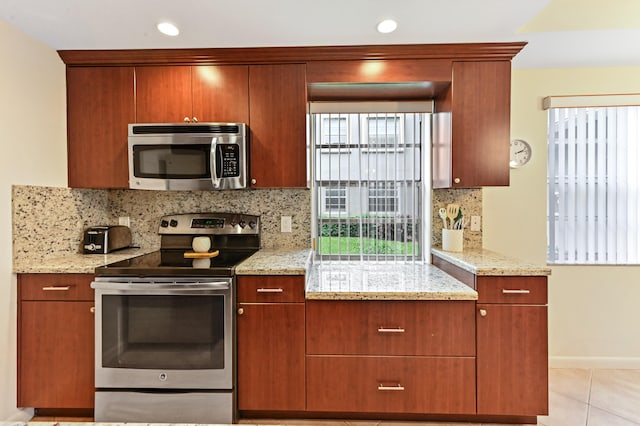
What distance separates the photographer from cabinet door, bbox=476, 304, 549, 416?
5.91 feet

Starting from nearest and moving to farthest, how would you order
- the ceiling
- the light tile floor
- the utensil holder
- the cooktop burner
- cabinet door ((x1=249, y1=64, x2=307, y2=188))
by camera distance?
the ceiling, the light tile floor, cabinet door ((x1=249, y1=64, x2=307, y2=188)), the utensil holder, the cooktop burner

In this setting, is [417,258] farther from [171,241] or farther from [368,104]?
[171,241]

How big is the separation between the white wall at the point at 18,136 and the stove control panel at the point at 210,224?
748 mm

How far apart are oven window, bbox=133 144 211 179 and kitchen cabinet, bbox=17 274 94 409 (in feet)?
2.35

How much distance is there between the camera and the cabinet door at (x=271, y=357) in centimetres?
185

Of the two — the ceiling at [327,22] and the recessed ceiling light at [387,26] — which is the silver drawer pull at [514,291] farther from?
the recessed ceiling light at [387,26]

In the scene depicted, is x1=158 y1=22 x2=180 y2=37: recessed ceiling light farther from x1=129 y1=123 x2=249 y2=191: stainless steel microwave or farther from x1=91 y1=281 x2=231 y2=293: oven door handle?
x1=91 y1=281 x2=231 y2=293: oven door handle

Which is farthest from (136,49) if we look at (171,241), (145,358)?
(145,358)

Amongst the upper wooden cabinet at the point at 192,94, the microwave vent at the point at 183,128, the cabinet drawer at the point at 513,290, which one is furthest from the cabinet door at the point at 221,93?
the cabinet drawer at the point at 513,290

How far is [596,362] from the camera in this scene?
2.54m

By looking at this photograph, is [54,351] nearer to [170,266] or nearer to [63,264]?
[63,264]

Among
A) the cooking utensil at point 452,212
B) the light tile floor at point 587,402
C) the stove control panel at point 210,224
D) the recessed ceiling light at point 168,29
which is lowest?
the light tile floor at point 587,402

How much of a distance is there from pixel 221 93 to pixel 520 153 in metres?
2.21

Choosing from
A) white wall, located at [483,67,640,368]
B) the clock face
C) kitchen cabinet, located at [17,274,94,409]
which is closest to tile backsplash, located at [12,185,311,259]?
kitchen cabinet, located at [17,274,94,409]
